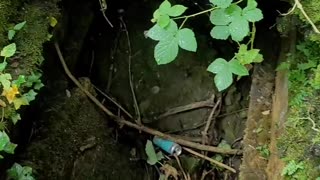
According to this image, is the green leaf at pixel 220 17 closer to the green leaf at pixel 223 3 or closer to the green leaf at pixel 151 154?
the green leaf at pixel 223 3

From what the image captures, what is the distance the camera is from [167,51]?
5.88 ft

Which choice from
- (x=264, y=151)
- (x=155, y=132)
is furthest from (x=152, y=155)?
(x=264, y=151)

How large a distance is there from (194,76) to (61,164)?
→ 3.34 ft

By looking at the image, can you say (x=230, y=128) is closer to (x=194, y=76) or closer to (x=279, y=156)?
(x=194, y=76)

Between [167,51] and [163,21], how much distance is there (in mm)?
101

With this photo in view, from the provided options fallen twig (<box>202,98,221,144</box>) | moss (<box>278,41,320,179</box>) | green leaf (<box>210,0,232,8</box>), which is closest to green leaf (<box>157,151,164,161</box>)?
fallen twig (<box>202,98,221,144</box>)

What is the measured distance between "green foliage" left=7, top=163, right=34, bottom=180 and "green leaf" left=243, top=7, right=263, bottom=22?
3.16ft

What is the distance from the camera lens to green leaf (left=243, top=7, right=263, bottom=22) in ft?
5.94

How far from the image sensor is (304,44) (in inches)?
86.9

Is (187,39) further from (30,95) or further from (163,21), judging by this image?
(30,95)

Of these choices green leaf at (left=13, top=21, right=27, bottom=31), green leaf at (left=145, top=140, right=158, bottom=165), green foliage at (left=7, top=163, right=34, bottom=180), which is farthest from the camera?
green leaf at (left=145, top=140, right=158, bottom=165)

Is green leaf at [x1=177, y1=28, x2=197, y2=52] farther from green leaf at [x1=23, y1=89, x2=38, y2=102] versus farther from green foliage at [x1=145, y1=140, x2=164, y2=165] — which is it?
green foliage at [x1=145, y1=140, x2=164, y2=165]

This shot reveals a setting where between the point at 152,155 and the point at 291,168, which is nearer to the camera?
the point at 291,168

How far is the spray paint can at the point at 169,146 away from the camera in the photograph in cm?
284
